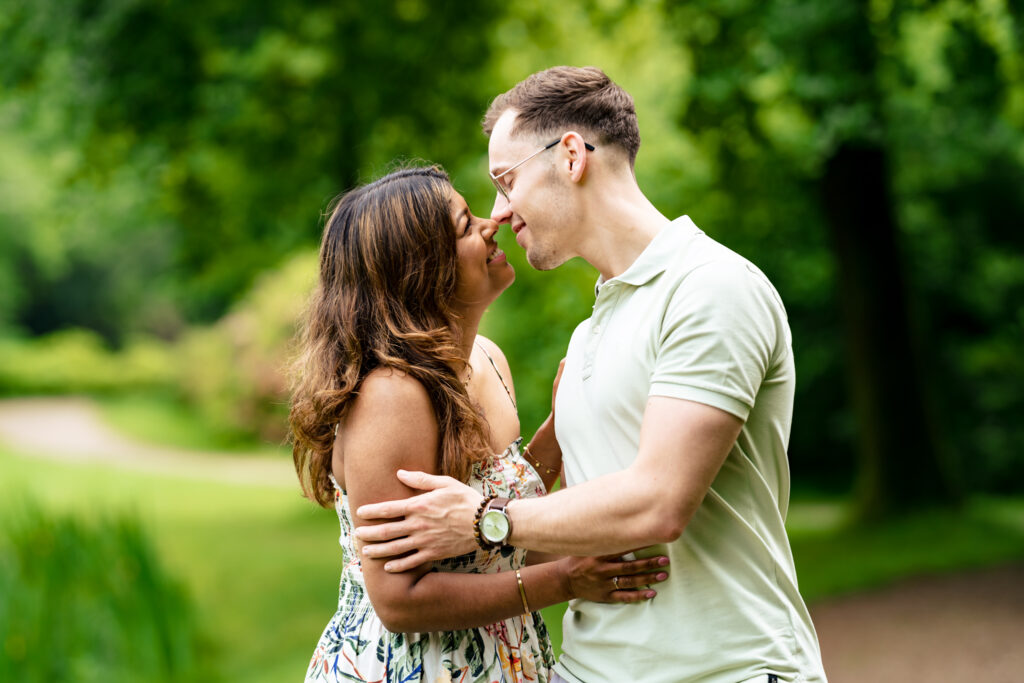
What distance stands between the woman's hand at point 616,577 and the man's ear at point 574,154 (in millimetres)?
898

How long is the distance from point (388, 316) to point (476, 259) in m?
0.32

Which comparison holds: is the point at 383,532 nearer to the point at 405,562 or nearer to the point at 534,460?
the point at 405,562

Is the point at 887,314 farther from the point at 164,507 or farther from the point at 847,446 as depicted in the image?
the point at 164,507

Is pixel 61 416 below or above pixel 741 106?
above

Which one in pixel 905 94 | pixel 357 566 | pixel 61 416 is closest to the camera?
pixel 357 566

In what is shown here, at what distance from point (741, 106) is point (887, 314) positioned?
3.05 metres

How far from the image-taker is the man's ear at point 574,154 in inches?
96.4

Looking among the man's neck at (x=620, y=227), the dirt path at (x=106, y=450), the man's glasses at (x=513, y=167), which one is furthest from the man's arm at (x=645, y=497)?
the dirt path at (x=106, y=450)

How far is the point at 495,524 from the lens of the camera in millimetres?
2287

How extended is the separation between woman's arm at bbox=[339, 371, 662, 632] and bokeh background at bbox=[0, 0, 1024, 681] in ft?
2.77

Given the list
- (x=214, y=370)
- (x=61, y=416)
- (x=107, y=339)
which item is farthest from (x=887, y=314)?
(x=107, y=339)

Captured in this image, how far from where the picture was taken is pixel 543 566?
2.48 meters

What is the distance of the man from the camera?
2.09m

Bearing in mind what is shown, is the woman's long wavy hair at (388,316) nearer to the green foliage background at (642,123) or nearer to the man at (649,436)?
the man at (649,436)
